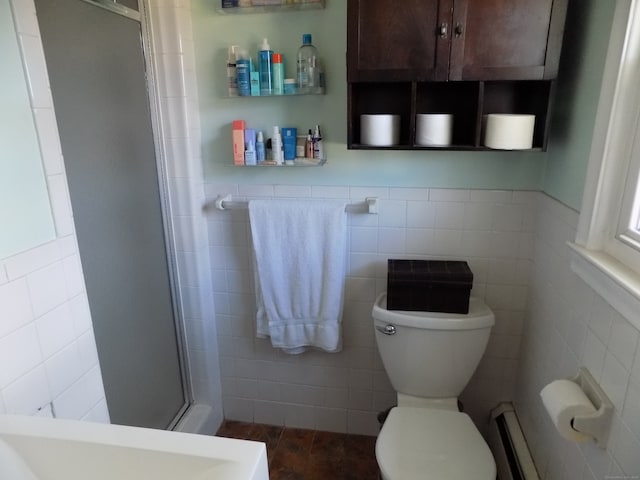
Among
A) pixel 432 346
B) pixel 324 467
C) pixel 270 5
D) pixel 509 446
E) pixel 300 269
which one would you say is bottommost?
pixel 324 467

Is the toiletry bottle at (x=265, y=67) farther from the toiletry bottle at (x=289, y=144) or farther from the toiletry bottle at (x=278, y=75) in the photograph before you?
the toiletry bottle at (x=289, y=144)

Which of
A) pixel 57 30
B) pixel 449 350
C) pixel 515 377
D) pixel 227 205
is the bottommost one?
pixel 515 377

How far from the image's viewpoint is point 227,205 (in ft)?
6.17

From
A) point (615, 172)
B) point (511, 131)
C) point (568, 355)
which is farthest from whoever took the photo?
point (511, 131)

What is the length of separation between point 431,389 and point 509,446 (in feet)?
1.24

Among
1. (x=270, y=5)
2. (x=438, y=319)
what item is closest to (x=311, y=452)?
(x=438, y=319)

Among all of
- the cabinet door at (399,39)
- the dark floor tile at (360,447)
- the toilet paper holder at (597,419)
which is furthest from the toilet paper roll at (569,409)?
the dark floor tile at (360,447)

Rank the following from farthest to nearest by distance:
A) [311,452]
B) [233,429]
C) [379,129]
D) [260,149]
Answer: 1. [233,429]
2. [311,452]
3. [260,149]
4. [379,129]

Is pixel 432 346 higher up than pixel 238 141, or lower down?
lower down

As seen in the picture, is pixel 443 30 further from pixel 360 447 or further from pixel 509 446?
pixel 360 447

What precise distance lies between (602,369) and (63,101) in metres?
1.67

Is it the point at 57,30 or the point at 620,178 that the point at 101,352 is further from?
the point at 620,178

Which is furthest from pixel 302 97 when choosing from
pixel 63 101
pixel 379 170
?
pixel 63 101

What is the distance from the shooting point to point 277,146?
175 centimetres
